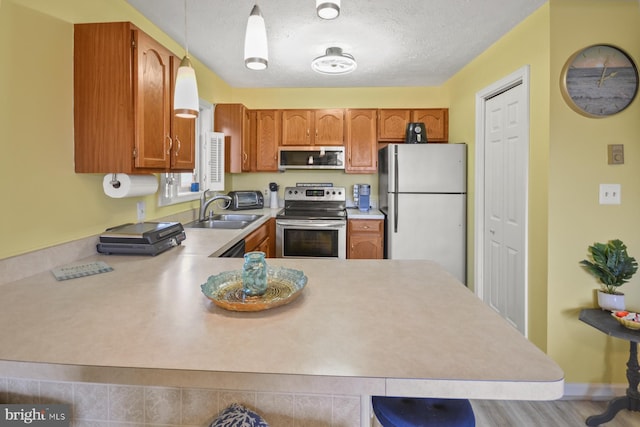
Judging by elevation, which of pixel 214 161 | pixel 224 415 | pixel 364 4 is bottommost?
pixel 224 415

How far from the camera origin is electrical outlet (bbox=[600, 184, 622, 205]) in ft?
6.66

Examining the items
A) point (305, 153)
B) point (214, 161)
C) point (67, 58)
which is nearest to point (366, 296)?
point (67, 58)

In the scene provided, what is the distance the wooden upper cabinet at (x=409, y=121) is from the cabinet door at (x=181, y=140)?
2.33 metres

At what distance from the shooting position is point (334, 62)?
267 centimetres

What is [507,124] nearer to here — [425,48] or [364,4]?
[425,48]

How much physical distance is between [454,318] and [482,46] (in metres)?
2.73

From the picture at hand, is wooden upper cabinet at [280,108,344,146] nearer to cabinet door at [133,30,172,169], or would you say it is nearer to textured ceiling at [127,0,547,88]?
textured ceiling at [127,0,547,88]

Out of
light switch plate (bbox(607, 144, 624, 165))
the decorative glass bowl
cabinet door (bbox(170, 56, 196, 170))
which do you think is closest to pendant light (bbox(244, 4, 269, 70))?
the decorative glass bowl

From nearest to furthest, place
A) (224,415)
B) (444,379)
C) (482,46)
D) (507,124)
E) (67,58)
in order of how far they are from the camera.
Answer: (444,379), (224,415), (67,58), (507,124), (482,46)

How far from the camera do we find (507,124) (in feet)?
8.62

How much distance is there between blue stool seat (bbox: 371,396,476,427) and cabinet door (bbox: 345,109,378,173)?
321cm

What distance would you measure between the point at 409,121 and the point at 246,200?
210 centimetres

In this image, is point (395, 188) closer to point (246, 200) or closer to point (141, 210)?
point (246, 200)

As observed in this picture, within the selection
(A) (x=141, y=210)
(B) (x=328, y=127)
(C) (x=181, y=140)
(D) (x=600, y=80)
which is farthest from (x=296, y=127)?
(D) (x=600, y=80)
